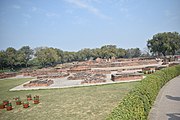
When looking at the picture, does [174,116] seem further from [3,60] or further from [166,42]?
[166,42]

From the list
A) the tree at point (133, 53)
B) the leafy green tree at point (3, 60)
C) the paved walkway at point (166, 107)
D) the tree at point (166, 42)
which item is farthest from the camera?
the tree at point (133, 53)

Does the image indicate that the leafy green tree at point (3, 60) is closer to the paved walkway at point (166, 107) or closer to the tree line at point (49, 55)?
the tree line at point (49, 55)

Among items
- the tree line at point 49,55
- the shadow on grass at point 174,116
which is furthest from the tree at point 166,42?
the shadow on grass at point 174,116

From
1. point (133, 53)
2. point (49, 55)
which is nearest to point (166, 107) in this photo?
point (49, 55)

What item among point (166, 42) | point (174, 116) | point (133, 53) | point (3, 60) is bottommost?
point (174, 116)

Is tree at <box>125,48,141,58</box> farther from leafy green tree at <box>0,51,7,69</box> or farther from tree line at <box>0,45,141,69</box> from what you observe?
leafy green tree at <box>0,51,7,69</box>

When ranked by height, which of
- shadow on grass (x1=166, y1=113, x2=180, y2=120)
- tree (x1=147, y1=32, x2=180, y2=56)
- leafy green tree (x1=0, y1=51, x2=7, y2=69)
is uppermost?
tree (x1=147, y1=32, x2=180, y2=56)

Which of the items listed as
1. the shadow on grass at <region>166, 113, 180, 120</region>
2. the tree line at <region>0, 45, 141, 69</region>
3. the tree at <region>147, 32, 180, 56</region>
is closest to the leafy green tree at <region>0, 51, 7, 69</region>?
the tree line at <region>0, 45, 141, 69</region>

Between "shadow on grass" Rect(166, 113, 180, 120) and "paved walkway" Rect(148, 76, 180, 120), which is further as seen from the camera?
"paved walkway" Rect(148, 76, 180, 120)

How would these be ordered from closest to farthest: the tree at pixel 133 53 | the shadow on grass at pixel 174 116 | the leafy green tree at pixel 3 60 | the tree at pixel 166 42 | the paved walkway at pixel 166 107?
the shadow on grass at pixel 174 116 < the paved walkway at pixel 166 107 < the leafy green tree at pixel 3 60 < the tree at pixel 166 42 < the tree at pixel 133 53

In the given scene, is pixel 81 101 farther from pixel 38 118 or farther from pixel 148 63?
pixel 148 63

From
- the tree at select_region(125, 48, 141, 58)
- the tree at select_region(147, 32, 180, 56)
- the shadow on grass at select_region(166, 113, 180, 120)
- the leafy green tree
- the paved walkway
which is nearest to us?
→ the shadow on grass at select_region(166, 113, 180, 120)

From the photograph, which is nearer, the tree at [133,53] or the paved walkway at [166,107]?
the paved walkway at [166,107]

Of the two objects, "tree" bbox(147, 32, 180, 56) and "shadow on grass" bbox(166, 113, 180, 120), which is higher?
"tree" bbox(147, 32, 180, 56)
